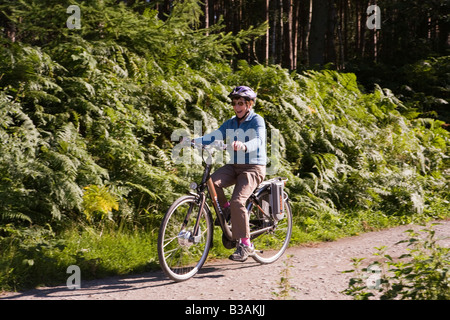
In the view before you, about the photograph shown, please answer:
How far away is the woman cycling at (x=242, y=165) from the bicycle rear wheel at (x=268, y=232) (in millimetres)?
452

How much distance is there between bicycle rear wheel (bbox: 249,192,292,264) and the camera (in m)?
6.48

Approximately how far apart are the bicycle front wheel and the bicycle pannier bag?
1007mm

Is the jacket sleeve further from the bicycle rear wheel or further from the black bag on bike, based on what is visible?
the bicycle rear wheel

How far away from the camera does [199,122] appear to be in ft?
30.7

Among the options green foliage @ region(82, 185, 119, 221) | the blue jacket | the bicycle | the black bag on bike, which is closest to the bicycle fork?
the bicycle

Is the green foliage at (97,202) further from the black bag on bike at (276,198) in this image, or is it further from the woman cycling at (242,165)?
the black bag on bike at (276,198)

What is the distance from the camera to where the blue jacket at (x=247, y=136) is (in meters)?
5.89

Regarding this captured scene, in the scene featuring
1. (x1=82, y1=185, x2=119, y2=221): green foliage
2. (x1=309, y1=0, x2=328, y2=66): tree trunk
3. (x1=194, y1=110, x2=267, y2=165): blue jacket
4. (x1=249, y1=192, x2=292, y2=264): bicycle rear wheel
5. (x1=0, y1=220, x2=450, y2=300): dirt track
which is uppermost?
(x1=309, y1=0, x2=328, y2=66): tree trunk

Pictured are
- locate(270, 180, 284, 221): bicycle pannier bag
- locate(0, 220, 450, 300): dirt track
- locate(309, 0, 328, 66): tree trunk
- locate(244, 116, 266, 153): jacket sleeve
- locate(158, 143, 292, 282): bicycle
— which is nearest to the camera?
locate(0, 220, 450, 300): dirt track

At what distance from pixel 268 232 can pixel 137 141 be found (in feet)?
9.70

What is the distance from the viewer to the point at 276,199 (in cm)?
646
